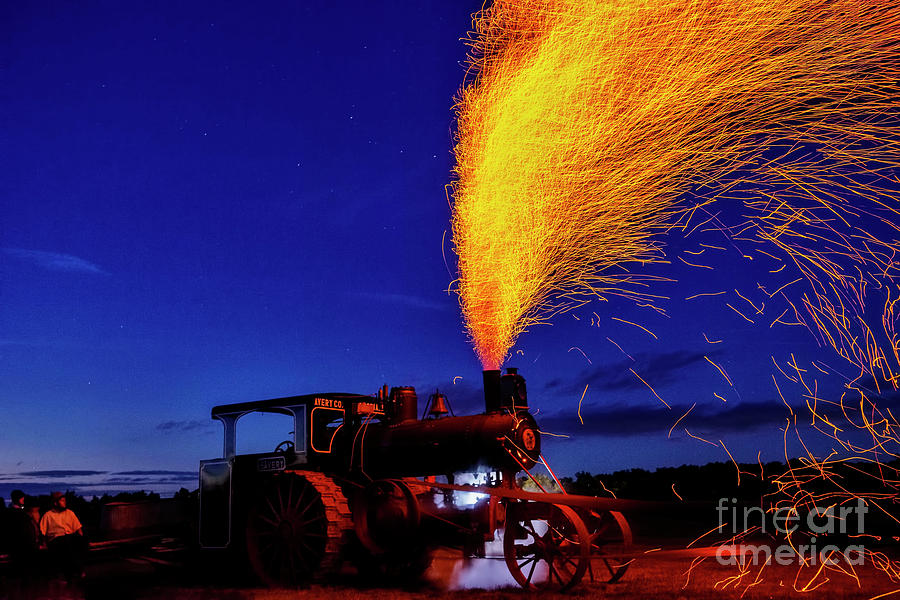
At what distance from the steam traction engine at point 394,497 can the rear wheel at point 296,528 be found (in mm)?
19

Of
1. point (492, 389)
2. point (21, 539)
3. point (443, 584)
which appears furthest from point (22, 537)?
point (492, 389)

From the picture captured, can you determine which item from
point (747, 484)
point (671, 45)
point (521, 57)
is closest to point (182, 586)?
point (521, 57)

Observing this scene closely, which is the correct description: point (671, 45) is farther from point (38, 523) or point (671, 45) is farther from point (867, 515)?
point (867, 515)

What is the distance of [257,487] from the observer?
491 inches

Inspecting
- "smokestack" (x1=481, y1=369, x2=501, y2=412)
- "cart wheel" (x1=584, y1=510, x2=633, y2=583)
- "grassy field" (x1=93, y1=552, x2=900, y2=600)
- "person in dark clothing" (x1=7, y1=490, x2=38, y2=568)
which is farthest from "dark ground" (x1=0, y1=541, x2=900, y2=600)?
"smokestack" (x1=481, y1=369, x2=501, y2=412)

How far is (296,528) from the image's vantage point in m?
11.4

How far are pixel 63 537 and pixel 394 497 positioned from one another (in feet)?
16.4

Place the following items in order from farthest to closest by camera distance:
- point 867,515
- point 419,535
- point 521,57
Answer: point 867,515, point 419,535, point 521,57

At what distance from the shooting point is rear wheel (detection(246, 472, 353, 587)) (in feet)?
35.9

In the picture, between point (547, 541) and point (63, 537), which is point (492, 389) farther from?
point (63, 537)

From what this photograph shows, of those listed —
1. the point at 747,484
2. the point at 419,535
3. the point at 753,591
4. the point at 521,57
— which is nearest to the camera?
the point at 521,57

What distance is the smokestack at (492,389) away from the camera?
10.9 metres

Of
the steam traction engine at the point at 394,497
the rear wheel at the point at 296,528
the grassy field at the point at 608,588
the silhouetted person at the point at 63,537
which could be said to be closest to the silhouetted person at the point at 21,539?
the silhouetted person at the point at 63,537

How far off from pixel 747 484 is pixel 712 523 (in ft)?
8.30
